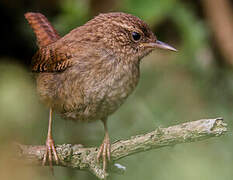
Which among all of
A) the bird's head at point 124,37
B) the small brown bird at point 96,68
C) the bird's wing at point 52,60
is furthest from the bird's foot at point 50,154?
→ the bird's head at point 124,37

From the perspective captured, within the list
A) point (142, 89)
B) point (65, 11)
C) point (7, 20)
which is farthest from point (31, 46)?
point (142, 89)

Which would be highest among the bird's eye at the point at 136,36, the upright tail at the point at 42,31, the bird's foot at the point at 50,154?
the upright tail at the point at 42,31

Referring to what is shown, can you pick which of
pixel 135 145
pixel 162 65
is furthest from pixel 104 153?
pixel 162 65

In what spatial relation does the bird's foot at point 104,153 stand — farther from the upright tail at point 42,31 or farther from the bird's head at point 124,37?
the upright tail at point 42,31

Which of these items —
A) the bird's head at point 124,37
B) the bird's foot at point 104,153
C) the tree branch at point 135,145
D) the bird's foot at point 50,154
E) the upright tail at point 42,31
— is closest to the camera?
the tree branch at point 135,145

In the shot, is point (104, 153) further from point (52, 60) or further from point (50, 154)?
point (52, 60)

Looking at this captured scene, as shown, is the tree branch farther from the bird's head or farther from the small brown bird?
the bird's head

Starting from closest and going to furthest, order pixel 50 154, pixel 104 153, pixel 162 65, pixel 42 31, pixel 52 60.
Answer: pixel 104 153, pixel 50 154, pixel 52 60, pixel 42 31, pixel 162 65
